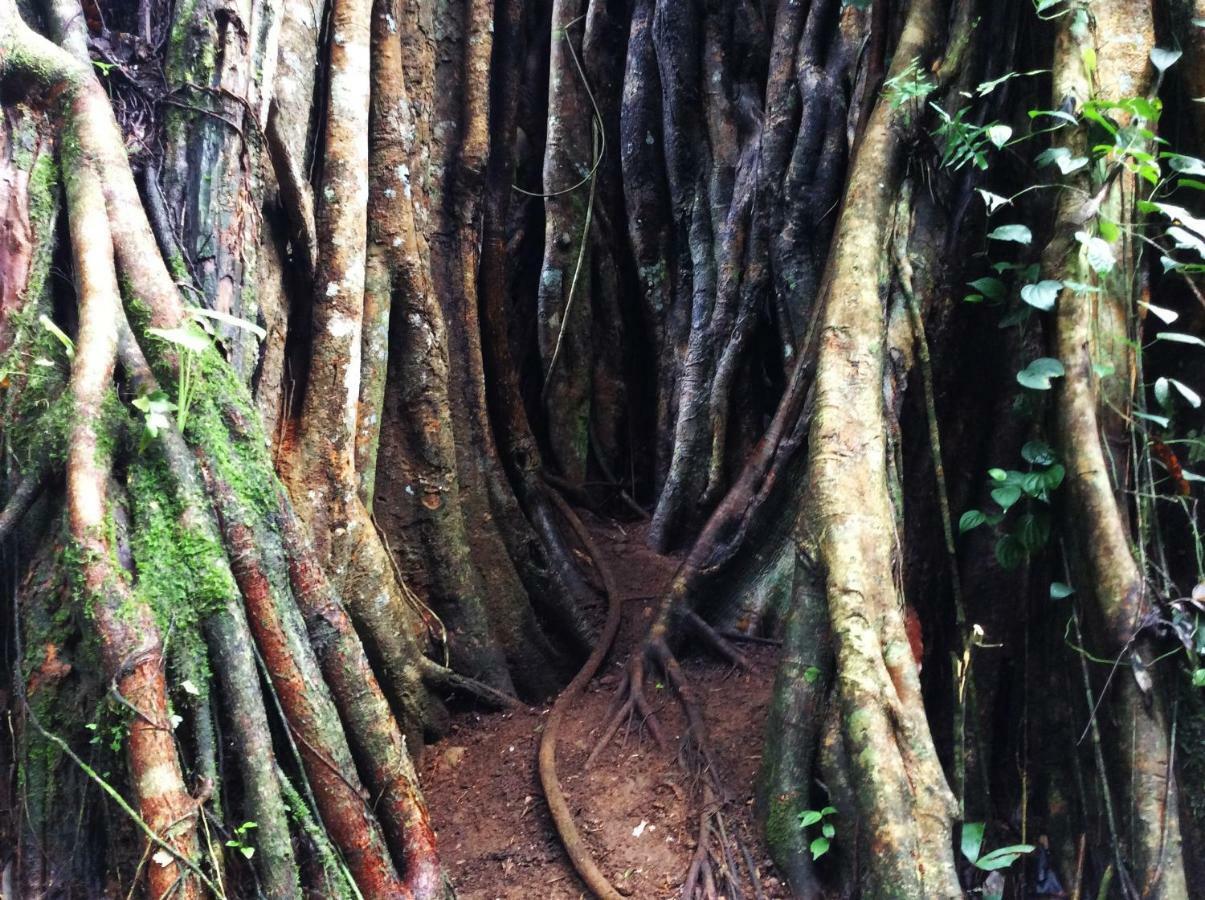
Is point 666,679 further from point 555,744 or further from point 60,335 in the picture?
point 60,335

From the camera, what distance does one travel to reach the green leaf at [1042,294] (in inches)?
101

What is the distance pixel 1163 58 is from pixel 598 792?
285cm

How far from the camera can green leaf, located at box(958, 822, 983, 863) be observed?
252 cm

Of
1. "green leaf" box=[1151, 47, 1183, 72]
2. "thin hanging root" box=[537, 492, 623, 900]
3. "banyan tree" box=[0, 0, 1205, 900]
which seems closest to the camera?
"banyan tree" box=[0, 0, 1205, 900]

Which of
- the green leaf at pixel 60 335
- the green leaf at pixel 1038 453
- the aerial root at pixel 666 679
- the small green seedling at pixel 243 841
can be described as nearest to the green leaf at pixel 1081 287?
the green leaf at pixel 1038 453

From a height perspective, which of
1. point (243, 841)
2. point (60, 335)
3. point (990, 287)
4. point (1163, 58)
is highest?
point (1163, 58)

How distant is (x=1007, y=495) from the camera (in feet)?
8.50

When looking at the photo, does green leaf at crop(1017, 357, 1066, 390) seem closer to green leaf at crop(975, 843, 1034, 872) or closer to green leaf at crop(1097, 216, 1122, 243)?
green leaf at crop(1097, 216, 1122, 243)

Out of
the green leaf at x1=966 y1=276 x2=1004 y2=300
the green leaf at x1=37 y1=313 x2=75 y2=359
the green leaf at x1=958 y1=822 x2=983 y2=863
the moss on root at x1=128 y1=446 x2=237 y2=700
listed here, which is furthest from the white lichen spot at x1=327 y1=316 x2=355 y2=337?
the green leaf at x1=958 y1=822 x2=983 y2=863

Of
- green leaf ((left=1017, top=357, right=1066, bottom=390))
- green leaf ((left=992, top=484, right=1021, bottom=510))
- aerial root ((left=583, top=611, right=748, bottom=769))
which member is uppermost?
green leaf ((left=1017, top=357, right=1066, bottom=390))

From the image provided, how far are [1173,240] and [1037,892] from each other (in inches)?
73.6

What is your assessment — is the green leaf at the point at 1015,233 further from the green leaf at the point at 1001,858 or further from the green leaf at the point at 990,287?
the green leaf at the point at 1001,858

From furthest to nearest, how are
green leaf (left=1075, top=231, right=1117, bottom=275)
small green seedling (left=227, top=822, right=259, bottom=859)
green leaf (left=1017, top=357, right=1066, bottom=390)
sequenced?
green leaf (left=1017, top=357, right=1066, bottom=390), green leaf (left=1075, top=231, right=1117, bottom=275), small green seedling (left=227, top=822, right=259, bottom=859)

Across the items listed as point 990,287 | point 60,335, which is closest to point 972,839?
point 990,287
